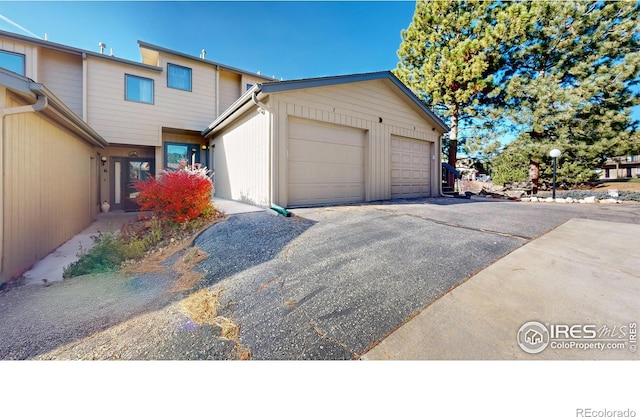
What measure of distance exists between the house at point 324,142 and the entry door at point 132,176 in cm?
349

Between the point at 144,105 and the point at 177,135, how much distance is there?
147 cm

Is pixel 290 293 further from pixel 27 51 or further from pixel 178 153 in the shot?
pixel 27 51

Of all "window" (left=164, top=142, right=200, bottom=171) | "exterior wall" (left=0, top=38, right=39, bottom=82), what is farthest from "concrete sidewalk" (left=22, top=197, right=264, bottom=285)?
"exterior wall" (left=0, top=38, right=39, bottom=82)

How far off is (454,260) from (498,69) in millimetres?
12492

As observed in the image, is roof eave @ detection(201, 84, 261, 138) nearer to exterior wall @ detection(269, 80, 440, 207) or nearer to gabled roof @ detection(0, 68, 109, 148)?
exterior wall @ detection(269, 80, 440, 207)

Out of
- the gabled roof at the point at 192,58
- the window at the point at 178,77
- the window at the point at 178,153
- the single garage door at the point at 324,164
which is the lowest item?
the single garage door at the point at 324,164

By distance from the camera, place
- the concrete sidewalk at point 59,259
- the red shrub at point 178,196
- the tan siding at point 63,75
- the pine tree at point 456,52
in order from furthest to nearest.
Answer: the pine tree at point 456,52, the tan siding at point 63,75, the red shrub at point 178,196, the concrete sidewalk at point 59,259

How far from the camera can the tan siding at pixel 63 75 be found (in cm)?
790

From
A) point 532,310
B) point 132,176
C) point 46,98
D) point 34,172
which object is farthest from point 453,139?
point 132,176

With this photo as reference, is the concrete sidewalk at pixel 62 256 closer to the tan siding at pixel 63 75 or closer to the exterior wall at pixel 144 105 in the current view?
the exterior wall at pixel 144 105

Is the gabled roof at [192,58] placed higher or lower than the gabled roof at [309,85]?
higher

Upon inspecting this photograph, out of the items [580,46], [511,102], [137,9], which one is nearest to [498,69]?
[511,102]

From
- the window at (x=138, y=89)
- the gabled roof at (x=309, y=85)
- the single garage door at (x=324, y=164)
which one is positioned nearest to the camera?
the gabled roof at (x=309, y=85)

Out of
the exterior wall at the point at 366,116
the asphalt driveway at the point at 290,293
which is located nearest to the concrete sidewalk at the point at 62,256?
the asphalt driveway at the point at 290,293
